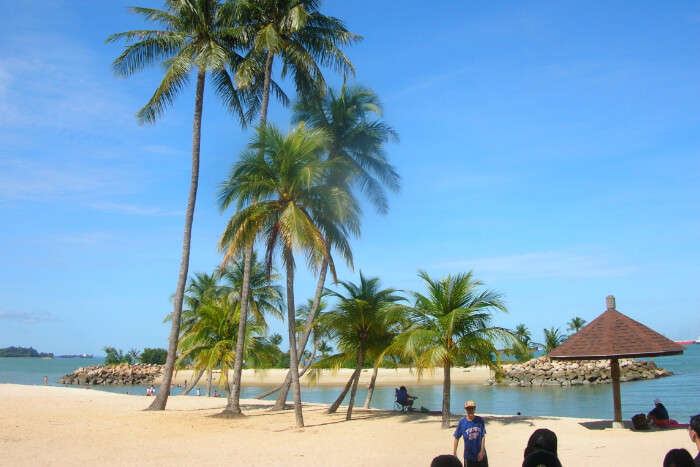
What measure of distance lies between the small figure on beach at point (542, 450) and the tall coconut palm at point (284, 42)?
15632mm

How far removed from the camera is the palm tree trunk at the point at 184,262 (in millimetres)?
20859

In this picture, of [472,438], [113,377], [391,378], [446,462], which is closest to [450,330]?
[472,438]

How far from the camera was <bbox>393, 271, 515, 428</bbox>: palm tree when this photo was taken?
616 inches

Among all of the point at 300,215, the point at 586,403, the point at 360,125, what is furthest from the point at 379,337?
the point at 586,403

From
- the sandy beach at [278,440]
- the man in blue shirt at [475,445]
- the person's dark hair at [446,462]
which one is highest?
the person's dark hair at [446,462]

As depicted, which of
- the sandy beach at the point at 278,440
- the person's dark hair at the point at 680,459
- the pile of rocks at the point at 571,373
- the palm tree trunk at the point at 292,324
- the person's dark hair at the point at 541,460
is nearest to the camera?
the person's dark hair at the point at 680,459

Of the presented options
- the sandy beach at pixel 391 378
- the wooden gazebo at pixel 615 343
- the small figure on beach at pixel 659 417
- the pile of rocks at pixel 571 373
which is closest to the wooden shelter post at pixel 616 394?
the wooden gazebo at pixel 615 343

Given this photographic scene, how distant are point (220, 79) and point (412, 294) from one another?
11.8 metres

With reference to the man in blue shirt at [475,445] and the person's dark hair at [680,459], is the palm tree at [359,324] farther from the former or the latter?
the person's dark hair at [680,459]

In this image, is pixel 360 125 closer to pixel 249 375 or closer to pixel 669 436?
pixel 669 436

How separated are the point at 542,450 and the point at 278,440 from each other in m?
11.6

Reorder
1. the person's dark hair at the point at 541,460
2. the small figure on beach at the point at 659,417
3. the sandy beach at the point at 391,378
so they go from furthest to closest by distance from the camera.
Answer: the sandy beach at the point at 391,378 < the small figure on beach at the point at 659,417 < the person's dark hair at the point at 541,460

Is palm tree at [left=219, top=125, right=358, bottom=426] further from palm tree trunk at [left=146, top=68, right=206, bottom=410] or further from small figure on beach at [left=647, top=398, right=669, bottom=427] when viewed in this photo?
small figure on beach at [left=647, top=398, right=669, bottom=427]

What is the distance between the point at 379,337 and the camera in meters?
19.0
